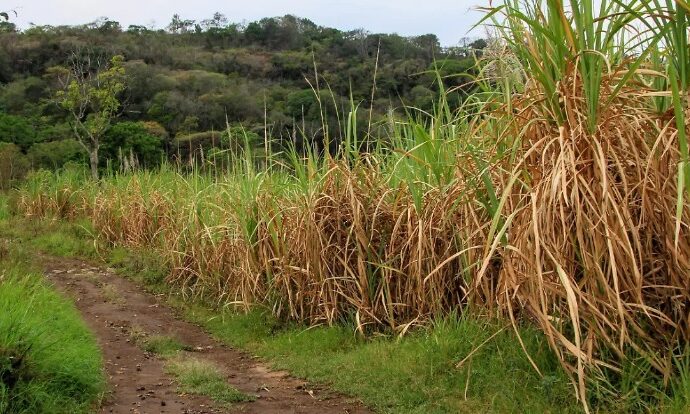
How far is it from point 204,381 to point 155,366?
957mm

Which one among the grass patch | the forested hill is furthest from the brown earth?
the forested hill

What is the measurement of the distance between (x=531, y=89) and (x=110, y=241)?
9.75 meters

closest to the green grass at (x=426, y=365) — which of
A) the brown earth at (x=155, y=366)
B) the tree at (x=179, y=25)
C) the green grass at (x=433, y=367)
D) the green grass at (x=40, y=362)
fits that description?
the green grass at (x=433, y=367)

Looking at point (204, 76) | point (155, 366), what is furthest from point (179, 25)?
point (155, 366)

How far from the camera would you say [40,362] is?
404 cm

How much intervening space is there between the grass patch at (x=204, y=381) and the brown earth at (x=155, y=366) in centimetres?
7

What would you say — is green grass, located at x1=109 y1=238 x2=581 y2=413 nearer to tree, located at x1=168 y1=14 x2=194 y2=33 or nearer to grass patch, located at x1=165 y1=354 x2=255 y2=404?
grass patch, located at x1=165 y1=354 x2=255 y2=404

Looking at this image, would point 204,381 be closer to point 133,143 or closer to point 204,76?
point 133,143

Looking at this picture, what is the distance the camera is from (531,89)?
3986mm

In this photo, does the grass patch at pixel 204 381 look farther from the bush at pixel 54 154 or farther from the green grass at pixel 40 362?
the bush at pixel 54 154

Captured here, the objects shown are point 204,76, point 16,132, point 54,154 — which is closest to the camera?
point 54,154

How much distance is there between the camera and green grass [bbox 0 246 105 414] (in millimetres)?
3809

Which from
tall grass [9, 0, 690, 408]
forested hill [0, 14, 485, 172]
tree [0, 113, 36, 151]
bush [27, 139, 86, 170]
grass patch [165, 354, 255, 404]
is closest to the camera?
tall grass [9, 0, 690, 408]

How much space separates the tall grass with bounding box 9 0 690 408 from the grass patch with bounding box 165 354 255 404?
111 centimetres
